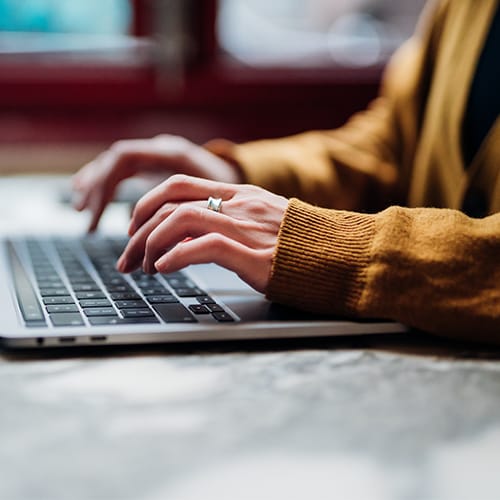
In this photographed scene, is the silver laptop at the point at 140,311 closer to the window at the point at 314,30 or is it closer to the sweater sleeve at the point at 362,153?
the sweater sleeve at the point at 362,153

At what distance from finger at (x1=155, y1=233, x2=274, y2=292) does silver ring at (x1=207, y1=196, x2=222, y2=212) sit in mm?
42

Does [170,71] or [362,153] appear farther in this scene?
[170,71]

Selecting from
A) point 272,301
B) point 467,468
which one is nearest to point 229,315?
point 272,301

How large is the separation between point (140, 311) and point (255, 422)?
0.16 metres

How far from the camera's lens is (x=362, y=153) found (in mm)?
1097

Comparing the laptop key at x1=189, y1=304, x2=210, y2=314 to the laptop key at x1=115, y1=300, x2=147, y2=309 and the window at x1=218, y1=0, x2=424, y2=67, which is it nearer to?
the laptop key at x1=115, y1=300, x2=147, y2=309

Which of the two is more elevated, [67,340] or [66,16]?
[66,16]

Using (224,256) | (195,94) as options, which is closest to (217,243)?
(224,256)

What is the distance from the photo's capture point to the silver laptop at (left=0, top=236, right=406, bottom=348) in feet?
1.68

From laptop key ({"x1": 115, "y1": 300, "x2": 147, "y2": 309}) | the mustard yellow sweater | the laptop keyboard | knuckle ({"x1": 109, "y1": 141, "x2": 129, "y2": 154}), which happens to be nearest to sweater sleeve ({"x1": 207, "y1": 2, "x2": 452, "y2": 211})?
the mustard yellow sweater

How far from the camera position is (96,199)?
0.88 meters

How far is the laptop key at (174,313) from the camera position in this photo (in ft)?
1.76

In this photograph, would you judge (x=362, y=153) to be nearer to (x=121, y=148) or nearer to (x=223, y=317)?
(x=121, y=148)

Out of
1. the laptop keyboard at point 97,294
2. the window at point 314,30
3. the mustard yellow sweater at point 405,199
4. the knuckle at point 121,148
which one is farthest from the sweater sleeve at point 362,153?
the window at point 314,30
